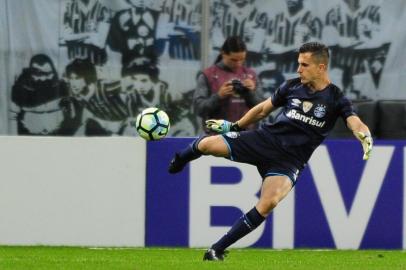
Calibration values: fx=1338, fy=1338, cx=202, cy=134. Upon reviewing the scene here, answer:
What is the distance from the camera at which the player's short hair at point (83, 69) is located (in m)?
14.4

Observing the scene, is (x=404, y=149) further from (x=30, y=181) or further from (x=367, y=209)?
(x=30, y=181)

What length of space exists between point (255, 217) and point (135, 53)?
4458mm

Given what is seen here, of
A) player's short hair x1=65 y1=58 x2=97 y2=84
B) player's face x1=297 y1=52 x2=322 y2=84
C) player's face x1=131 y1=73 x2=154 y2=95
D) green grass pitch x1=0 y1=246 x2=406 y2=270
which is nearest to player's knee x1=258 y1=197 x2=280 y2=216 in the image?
green grass pitch x1=0 y1=246 x2=406 y2=270

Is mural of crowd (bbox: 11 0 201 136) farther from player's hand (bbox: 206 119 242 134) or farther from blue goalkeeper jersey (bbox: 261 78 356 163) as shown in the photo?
blue goalkeeper jersey (bbox: 261 78 356 163)

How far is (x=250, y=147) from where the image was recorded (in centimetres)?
1081

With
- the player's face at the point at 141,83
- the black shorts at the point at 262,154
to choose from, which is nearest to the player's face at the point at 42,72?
the player's face at the point at 141,83

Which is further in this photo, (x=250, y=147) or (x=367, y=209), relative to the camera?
(x=367, y=209)

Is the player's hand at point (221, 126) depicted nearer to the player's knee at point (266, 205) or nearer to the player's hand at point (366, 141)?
the player's knee at point (266, 205)

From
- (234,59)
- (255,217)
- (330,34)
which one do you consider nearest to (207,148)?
(255,217)

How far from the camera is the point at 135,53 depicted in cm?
1446

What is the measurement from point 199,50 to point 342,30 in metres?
1.60

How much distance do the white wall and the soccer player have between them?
84.9 inches

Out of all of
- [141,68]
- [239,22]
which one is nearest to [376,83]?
[239,22]

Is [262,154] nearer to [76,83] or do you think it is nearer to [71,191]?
[71,191]
